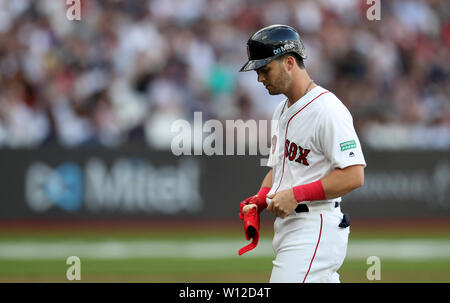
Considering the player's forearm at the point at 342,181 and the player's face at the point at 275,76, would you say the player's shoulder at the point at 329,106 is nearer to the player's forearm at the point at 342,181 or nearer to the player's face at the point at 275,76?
the player's face at the point at 275,76

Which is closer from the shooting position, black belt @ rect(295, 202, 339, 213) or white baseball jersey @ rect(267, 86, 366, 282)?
white baseball jersey @ rect(267, 86, 366, 282)

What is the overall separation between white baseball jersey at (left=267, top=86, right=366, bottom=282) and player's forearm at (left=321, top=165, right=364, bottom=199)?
0.05 m

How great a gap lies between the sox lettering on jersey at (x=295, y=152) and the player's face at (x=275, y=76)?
0.40m

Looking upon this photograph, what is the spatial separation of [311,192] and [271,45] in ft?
3.52

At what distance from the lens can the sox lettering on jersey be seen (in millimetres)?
5203

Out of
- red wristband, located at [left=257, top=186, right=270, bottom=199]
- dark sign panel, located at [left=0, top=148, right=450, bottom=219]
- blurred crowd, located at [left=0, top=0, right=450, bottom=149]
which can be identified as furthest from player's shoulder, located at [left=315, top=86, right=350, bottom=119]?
blurred crowd, located at [left=0, top=0, right=450, bottom=149]

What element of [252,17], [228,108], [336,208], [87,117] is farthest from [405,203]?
[336,208]

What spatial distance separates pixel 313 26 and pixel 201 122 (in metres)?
3.86

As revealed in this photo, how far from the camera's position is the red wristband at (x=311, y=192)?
499 cm

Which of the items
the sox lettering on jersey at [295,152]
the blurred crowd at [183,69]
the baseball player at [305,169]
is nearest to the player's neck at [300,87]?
the baseball player at [305,169]

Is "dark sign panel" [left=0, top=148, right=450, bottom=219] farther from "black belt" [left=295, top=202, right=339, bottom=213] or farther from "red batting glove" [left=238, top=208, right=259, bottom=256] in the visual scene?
"black belt" [left=295, top=202, right=339, bottom=213]

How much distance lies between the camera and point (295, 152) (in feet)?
17.2

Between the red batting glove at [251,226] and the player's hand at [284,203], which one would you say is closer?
the player's hand at [284,203]

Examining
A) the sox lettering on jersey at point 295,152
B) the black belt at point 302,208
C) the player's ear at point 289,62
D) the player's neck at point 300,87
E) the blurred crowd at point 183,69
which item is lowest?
the black belt at point 302,208
